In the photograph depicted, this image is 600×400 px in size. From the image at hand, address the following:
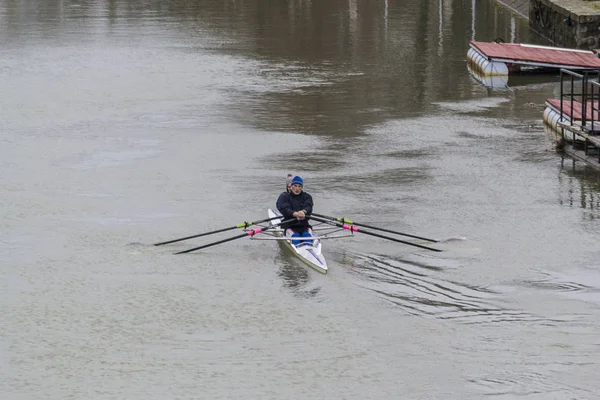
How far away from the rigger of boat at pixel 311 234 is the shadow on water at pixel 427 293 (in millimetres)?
629

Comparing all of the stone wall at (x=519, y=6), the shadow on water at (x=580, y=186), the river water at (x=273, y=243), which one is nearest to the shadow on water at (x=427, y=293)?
the river water at (x=273, y=243)

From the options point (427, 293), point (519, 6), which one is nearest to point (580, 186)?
point (427, 293)

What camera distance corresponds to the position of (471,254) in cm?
2267

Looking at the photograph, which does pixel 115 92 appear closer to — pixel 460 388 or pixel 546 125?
pixel 546 125

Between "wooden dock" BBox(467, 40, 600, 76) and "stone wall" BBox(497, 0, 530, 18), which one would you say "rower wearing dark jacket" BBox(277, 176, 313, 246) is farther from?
"stone wall" BBox(497, 0, 530, 18)

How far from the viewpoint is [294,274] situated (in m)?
21.8

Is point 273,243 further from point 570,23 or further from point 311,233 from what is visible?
point 570,23

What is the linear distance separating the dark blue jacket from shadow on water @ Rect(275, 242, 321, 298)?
1.68 ft

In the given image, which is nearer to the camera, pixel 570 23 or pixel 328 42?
pixel 570 23

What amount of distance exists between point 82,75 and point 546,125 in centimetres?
1673

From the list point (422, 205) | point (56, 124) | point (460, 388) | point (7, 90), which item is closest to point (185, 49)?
point (7, 90)

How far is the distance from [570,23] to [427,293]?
2710 centimetres

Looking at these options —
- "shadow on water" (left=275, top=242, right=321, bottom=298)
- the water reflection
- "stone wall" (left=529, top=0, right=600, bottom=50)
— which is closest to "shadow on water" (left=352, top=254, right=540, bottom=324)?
"shadow on water" (left=275, top=242, right=321, bottom=298)

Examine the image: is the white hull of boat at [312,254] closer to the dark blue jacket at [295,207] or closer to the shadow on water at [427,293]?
the dark blue jacket at [295,207]
